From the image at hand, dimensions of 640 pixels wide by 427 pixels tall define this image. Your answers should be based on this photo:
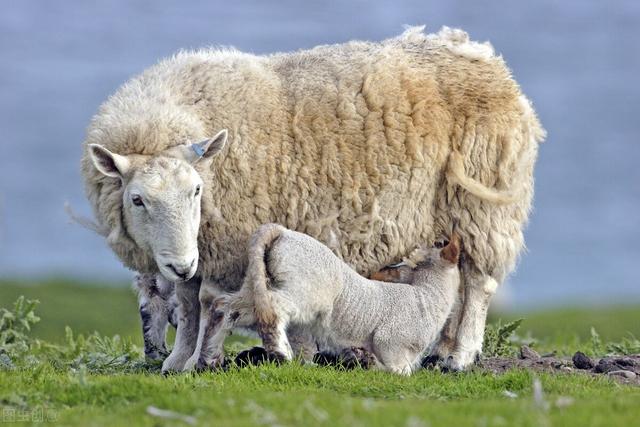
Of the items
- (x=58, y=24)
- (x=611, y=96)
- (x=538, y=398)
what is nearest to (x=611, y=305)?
(x=538, y=398)

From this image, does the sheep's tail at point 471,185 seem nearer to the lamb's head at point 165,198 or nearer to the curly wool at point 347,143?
the curly wool at point 347,143

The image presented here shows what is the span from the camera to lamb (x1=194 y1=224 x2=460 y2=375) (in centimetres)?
968

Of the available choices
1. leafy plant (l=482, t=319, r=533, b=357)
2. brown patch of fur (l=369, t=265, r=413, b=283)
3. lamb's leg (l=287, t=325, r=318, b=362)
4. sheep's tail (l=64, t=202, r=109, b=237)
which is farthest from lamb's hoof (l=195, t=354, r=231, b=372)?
leafy plant (l=482, t=319, r=533, b=357)

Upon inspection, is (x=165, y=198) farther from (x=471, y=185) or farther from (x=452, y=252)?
(x=471, y=185)

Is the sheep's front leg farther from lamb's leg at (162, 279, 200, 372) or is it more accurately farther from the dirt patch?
the dirt patch

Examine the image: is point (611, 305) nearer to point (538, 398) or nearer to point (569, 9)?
point (538, 398)

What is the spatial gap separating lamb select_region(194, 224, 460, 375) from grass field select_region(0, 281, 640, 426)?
15.3 inches

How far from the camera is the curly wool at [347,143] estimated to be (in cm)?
1025

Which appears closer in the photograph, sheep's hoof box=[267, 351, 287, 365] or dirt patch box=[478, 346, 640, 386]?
sheep's hoof box=[267, 351, 287, 365]

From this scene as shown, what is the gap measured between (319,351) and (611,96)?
83.5 m

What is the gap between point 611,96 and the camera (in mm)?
90625

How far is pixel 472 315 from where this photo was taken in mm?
11125

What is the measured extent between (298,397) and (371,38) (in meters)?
80.2

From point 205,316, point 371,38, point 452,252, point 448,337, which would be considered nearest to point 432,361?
point 448,337
